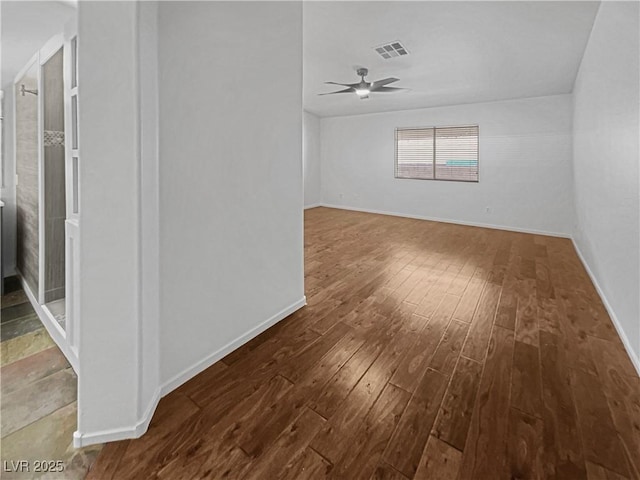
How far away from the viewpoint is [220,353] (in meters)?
1.84

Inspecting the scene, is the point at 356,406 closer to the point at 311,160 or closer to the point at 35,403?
the point at 35,403

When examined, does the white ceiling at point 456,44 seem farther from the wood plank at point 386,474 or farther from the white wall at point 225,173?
the wood plank at point 386,474

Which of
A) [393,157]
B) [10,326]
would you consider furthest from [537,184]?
[10,326]

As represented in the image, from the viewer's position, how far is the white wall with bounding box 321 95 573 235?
541cm

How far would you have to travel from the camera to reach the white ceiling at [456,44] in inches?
106

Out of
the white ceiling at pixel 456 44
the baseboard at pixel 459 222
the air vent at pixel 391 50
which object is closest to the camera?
the white ceiling at pixel 456 44

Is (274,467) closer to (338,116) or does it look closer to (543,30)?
(543,30)

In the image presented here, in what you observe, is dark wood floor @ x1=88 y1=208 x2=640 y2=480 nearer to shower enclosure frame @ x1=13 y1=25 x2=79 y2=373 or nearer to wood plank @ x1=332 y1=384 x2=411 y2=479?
wood plank @ x1=332 y1=384 x2=411 y2=479

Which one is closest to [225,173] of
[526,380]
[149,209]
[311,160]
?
[149,209]

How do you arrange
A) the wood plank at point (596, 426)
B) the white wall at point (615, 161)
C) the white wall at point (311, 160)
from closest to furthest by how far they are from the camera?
the wood plank at point (596, 426) < the white wall at point (615, 161) < the white wall at point (311, 160)

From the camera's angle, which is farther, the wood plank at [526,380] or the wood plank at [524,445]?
the wood plank at [526,380]

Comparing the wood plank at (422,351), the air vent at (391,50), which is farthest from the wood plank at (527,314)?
the air vent at (391,50)

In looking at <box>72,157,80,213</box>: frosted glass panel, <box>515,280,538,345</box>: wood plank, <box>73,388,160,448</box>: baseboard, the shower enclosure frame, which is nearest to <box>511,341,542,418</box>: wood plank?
<box>515,280,538,345</box>: wood plank

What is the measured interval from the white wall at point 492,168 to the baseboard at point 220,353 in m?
5.36
